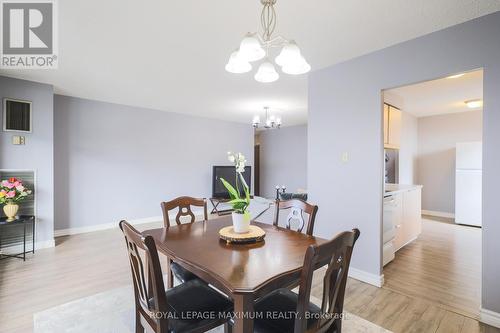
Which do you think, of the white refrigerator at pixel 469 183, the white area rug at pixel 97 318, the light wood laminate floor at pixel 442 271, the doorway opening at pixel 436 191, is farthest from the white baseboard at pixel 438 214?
the white area rug at pixel 97 318

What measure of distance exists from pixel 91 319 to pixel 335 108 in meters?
3.21

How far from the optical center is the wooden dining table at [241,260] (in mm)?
1062

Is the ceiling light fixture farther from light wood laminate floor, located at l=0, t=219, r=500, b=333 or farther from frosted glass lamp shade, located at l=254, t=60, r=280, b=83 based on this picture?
frosted glass lamp shade, located at l=254, t=60, r=280, b=83

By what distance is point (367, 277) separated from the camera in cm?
276

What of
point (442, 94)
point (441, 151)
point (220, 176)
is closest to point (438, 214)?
point (441, 151)

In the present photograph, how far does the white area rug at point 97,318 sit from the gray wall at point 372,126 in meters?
0.90

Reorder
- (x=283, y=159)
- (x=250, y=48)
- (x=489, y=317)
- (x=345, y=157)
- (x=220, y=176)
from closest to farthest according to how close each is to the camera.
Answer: (x=250, y=48), (x=489, y=317), (x=345, y=157), (x=220, y=176), (x=283, y=159)

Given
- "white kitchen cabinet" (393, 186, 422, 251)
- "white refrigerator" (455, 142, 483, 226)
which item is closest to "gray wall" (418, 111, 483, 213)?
"white refrigerator" (455, 142, 483, 226)

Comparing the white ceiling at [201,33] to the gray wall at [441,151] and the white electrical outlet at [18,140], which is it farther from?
the gray wall at [441,151]

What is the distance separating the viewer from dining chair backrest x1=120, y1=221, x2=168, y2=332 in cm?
118

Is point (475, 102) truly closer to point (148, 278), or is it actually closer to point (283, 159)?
point (283, 159)

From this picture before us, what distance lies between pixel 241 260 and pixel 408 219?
3.61 m

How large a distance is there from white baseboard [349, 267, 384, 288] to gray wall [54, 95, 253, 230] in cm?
425

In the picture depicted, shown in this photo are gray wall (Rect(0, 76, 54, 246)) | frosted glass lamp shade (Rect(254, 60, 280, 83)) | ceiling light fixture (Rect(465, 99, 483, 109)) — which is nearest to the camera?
frosted glass lamp shade (Rect(254, 60, 280, 83))
